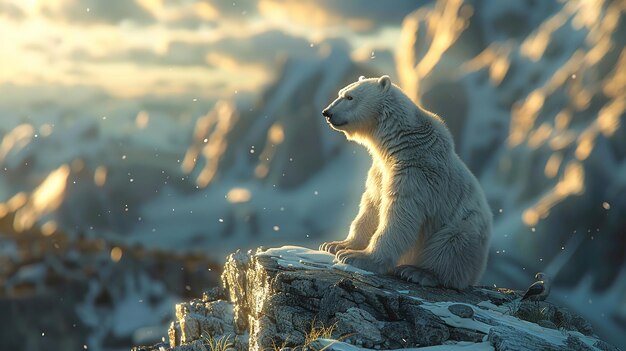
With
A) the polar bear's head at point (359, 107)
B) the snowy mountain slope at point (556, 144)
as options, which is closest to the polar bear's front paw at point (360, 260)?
the polar bear's head at point (359, 107)

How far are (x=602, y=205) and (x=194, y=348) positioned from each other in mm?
132293

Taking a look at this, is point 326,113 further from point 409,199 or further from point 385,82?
point 409,199

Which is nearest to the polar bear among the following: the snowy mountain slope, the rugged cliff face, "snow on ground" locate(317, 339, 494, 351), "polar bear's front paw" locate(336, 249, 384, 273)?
"polar bear's front paw" locate(336, 249, 384, 273)

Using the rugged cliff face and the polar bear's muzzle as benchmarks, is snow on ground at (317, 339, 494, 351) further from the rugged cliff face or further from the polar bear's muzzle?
the polar bear's muzzle

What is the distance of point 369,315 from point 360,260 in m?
1.63

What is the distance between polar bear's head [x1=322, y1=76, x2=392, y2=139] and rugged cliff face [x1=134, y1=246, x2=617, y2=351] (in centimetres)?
265

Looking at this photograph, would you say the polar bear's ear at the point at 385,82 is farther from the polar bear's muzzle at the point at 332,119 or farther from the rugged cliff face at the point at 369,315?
the rugged cliff face at the point at 369,315

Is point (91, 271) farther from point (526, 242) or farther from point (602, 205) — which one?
point (602, 205)

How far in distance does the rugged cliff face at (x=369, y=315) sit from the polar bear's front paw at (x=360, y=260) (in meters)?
0.12

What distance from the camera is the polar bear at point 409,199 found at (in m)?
12.6

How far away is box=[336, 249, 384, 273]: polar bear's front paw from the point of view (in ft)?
40.9

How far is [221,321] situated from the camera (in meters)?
15.8

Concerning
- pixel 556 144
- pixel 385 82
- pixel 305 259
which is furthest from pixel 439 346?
pixel 556 144

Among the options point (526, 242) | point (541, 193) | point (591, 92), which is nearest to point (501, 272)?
point (526, 242)
